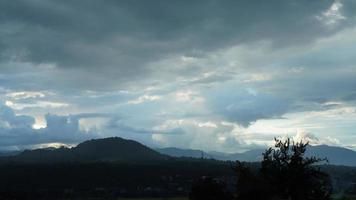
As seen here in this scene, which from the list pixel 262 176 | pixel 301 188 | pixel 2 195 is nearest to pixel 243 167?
pixel 262 176

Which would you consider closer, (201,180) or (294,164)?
(294,164)

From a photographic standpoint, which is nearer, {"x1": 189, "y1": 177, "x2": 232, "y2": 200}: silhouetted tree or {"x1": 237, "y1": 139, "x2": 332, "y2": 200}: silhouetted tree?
{"x1": 237, "y1": 139, "x2": 332, "y2": 200}: silhouetted tree

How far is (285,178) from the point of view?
208ft

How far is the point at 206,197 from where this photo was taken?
72812 millimetres

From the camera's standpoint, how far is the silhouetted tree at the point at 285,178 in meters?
62.0

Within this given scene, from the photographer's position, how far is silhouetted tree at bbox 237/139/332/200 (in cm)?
6201

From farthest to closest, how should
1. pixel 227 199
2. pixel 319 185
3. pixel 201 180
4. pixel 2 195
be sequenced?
pixel 2 195 → pixel 201 180 → pixel 227 199 → pixel 319 185

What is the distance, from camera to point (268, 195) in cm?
6103

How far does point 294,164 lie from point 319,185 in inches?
174

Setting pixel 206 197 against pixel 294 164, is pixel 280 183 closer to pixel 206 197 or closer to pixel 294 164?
pixel 294 164

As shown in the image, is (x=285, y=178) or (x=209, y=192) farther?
(x=209, y=192)

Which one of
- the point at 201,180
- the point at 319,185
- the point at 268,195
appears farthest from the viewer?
the point at 201,180

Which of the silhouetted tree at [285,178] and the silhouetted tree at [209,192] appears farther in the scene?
the silhouetted tree at [209,192]

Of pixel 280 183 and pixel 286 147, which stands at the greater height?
pixel 286 147
